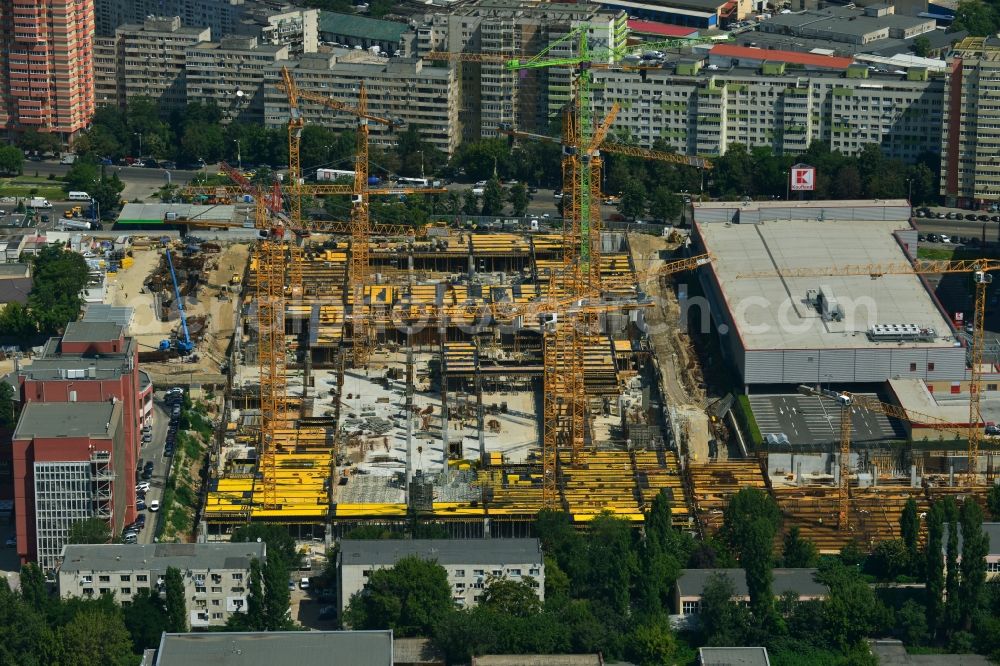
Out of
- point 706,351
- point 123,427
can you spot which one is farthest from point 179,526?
point 706,351

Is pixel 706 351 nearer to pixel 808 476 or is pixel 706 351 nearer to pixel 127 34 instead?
pixel 808 476

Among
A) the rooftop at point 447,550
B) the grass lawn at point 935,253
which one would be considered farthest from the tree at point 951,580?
the grass lawn at point 935,253

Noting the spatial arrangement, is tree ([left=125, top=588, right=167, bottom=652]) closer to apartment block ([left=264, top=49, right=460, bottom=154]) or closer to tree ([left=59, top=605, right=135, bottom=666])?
tree ([left=59, top=605, right=135, bottom=666])

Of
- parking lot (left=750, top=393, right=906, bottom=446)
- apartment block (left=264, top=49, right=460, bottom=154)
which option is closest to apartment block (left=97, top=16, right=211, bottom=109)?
apartment block (left=264, top=49, right=460, bottom=154)

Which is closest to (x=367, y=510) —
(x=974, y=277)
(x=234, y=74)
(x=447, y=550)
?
(x=447, y=550)

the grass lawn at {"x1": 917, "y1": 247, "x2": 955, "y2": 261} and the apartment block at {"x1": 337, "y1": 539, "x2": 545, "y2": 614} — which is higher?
the grass lawn at {"x1": 917, "y1": 247, "x2": 955, "y2": 261}

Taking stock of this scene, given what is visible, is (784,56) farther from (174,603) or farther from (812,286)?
(174,603)
